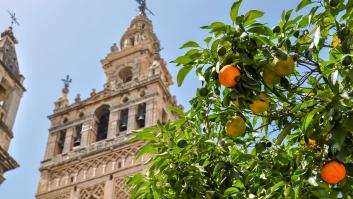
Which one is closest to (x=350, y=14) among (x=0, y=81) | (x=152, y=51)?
(x=0, y=81)

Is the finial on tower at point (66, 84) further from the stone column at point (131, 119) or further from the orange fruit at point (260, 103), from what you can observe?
the orange fruit at point (260, 103)

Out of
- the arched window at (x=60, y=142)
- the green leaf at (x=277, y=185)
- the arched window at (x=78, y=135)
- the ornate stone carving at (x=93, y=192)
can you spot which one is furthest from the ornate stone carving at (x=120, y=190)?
the green leaf at (x=277, y=185)

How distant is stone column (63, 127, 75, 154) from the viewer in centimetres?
2480

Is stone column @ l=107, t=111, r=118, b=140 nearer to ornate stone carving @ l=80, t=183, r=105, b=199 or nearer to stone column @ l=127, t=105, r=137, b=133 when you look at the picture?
stone column @ l=127, t=105, r=137, b=133

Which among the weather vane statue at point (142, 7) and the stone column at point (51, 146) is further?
the weather vane statue at point (142, 7)

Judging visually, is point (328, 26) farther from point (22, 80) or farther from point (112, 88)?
point (112, 88)

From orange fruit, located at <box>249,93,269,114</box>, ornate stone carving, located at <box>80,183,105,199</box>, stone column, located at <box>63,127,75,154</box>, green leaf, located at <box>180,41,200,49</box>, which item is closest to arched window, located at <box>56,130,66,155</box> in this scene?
stone column, located at <box>63,127,75,154</box>

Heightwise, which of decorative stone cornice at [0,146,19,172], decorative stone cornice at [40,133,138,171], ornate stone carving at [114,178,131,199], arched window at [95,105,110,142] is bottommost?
decorative stone cornice at [0,146,19,172]

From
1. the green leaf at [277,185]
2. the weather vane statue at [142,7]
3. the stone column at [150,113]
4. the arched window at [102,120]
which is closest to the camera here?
the green leaf at [277,185]

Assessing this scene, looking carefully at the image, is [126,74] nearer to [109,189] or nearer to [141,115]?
[141,115]

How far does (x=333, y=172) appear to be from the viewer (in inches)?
118

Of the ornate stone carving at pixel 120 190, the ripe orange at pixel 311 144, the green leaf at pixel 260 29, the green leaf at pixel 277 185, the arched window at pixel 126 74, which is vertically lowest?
the green leaf at pixel 277 185

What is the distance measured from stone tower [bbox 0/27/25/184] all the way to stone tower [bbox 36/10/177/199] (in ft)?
21.4

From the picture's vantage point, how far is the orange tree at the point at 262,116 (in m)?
3.09
